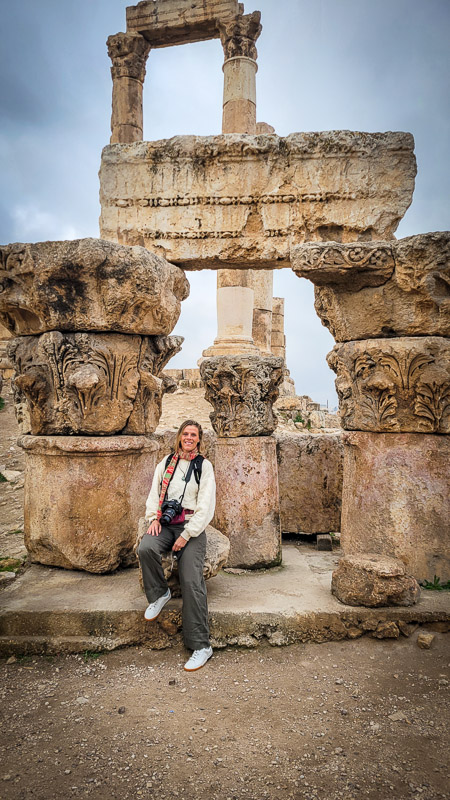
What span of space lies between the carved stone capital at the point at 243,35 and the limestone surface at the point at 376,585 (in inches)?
432

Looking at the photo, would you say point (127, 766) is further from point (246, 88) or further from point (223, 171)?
point (246, 88)

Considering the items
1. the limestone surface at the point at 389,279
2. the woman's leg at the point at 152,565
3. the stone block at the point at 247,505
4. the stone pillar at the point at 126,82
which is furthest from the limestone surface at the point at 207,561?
the stone pillar at the point at 126,82

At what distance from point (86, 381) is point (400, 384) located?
82.4 inches

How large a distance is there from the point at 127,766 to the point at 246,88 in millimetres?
11524

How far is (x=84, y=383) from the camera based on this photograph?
11.8 ft

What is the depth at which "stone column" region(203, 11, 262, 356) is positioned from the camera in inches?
412

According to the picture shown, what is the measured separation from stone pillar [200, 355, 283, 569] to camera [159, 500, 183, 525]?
88 centimetres

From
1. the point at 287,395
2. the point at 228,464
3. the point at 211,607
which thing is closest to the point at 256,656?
the point at 211,607

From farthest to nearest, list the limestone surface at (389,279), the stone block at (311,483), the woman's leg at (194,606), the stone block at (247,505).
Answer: the stone block at (311,483) → the stone block at (247,505) → the limestone surface at (389,279) → the woman's leg at (194,606)

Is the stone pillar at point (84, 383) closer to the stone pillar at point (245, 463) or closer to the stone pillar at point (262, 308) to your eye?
the stone pillar at point (245, 463)

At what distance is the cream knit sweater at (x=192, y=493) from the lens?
3076 mm

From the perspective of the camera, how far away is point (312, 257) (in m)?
3.38

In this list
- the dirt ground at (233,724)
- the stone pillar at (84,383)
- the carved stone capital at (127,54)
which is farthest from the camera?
the carved stone capital at (127,54)

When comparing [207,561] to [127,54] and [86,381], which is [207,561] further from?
[127,54]
